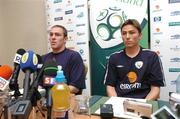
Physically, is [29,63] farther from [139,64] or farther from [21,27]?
[21,27]

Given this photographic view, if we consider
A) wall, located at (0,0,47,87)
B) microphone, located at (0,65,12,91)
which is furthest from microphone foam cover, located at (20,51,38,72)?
wall, located at (0,0,47,87)

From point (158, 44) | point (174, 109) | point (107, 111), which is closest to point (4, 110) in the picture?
point (107, 111)

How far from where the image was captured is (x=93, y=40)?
144 inches

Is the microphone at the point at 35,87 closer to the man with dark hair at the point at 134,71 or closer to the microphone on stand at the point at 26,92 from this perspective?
the microphone on stand at the point at 26,92

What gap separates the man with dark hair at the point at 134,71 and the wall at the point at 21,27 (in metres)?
2.35

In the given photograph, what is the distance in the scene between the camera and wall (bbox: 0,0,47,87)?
4.33m

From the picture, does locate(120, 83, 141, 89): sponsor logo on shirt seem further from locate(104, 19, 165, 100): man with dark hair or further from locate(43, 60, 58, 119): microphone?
locate(43, 60, 58, 119): microphone

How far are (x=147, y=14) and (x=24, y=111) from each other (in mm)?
2685

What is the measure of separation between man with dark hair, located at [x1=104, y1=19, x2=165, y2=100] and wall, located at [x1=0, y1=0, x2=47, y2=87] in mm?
2353

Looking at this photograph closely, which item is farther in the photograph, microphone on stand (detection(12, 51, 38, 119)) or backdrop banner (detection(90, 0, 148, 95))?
backdrop banner (detection(90, 0, 148, 95))

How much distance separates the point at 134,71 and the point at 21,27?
2.85 metres

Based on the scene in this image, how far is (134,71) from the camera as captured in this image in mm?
2154

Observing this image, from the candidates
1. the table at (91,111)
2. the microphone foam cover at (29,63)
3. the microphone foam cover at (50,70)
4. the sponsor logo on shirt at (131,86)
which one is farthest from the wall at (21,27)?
the microphone foam cover at (50,70)

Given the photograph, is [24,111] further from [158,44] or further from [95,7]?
[95,7]
